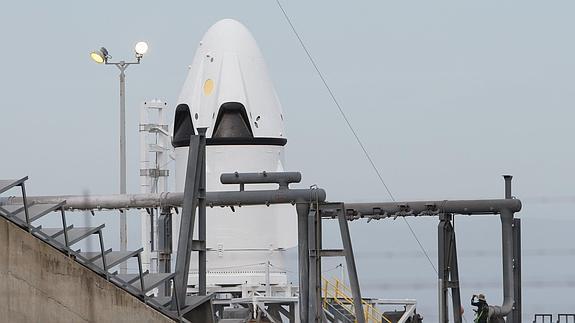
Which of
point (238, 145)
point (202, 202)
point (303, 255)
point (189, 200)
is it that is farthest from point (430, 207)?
point (238, 145)

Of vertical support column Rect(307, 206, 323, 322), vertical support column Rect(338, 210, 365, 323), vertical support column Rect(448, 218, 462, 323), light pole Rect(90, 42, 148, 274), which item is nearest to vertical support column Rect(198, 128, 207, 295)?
vertical support column Rect(307, 206, 323, 322)

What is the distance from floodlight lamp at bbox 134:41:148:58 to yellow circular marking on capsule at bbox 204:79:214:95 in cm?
507

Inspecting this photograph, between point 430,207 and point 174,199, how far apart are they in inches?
234

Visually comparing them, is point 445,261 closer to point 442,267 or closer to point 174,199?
point 442,267

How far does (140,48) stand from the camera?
137 ft

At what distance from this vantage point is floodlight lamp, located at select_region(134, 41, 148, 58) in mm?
41744

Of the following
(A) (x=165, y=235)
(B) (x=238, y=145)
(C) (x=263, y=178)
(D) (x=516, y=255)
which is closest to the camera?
(C) (x=263, y=178)

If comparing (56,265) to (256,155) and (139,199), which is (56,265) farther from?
(256,155)

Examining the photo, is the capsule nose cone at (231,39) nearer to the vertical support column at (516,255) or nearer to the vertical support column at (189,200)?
the vertical support column at (516,255)

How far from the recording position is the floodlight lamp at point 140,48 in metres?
41.7

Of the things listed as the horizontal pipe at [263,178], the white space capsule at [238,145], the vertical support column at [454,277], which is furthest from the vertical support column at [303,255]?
the white space capsule at [238,145]

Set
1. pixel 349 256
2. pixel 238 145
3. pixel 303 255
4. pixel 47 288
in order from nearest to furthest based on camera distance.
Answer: pixel 47 288 < pixel 349 256 < pixel 303 255 < pixel 238 145

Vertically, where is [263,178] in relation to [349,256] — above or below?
above

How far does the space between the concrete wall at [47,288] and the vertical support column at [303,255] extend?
26.8 ft
